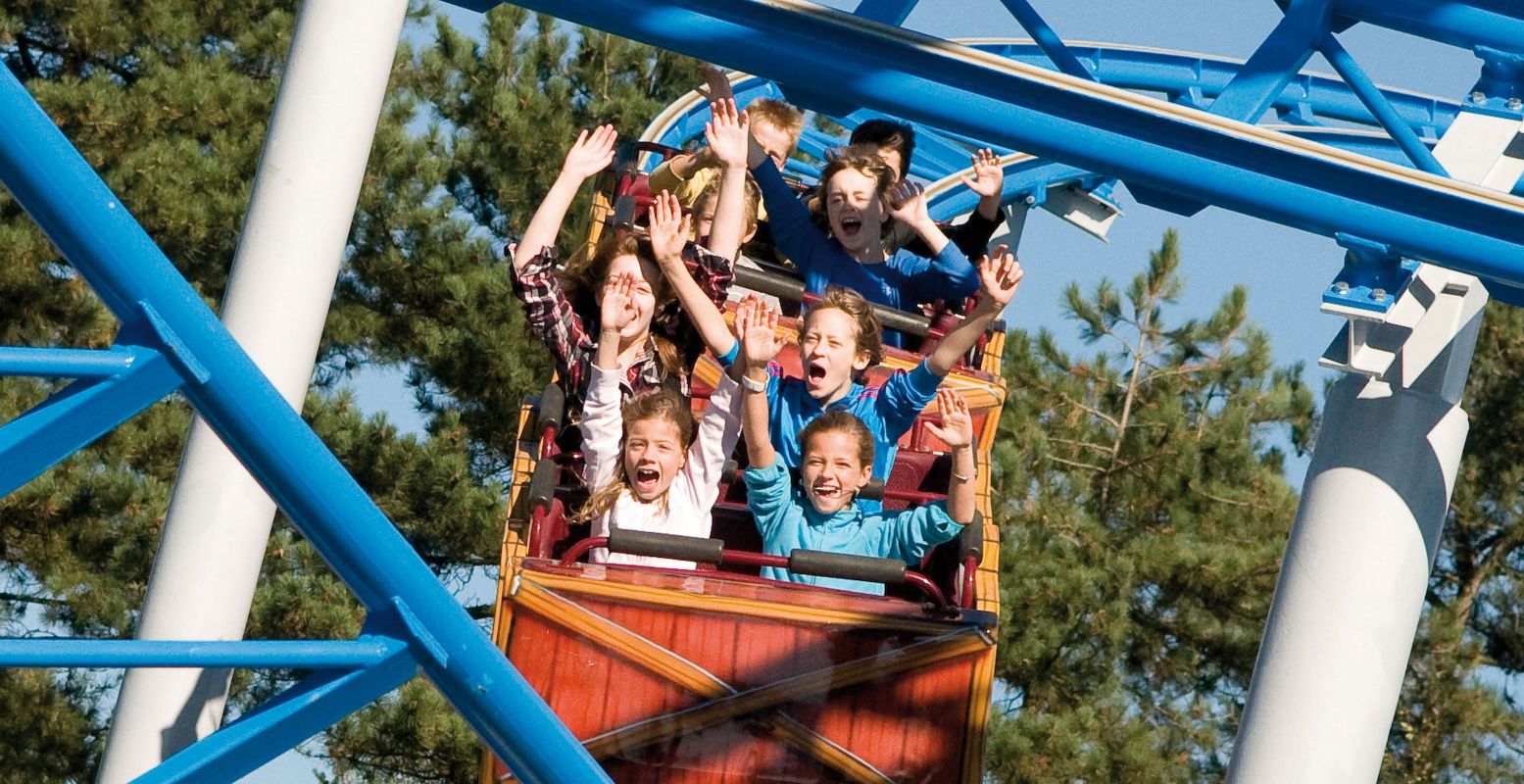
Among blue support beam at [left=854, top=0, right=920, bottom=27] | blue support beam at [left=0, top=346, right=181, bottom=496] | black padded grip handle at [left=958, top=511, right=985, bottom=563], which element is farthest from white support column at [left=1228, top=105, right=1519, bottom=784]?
blue support beam at [left=0, top=346, right=181, bottom=496]

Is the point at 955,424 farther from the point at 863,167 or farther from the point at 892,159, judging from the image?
the point at 892,159

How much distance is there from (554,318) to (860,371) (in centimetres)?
69

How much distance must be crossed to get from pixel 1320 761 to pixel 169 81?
753 cm

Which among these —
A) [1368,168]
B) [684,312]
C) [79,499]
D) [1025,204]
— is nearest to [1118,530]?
[1025,204]

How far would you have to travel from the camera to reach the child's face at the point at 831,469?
4453 mm

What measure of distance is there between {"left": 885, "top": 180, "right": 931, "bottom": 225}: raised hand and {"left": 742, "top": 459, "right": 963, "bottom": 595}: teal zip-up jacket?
4.55ft

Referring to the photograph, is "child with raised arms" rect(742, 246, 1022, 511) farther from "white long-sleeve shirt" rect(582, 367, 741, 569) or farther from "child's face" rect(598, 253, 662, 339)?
"child's face" rect(598, 253, 662, 339)

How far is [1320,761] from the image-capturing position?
473 centimetres

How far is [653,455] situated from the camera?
4.48 meters

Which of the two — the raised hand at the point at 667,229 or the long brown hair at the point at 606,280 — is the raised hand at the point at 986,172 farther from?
the raised hand at the point at 667,229

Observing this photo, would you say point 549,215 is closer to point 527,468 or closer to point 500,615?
point 527,468

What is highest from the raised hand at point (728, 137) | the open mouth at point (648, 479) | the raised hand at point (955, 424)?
the raised hand at point (728, 137)

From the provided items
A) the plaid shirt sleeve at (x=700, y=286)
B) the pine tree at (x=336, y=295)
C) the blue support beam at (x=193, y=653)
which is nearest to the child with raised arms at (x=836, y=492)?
the plaid shirt sleeve at (x=700, y=286)

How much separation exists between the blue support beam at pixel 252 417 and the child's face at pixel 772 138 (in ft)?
11.4
